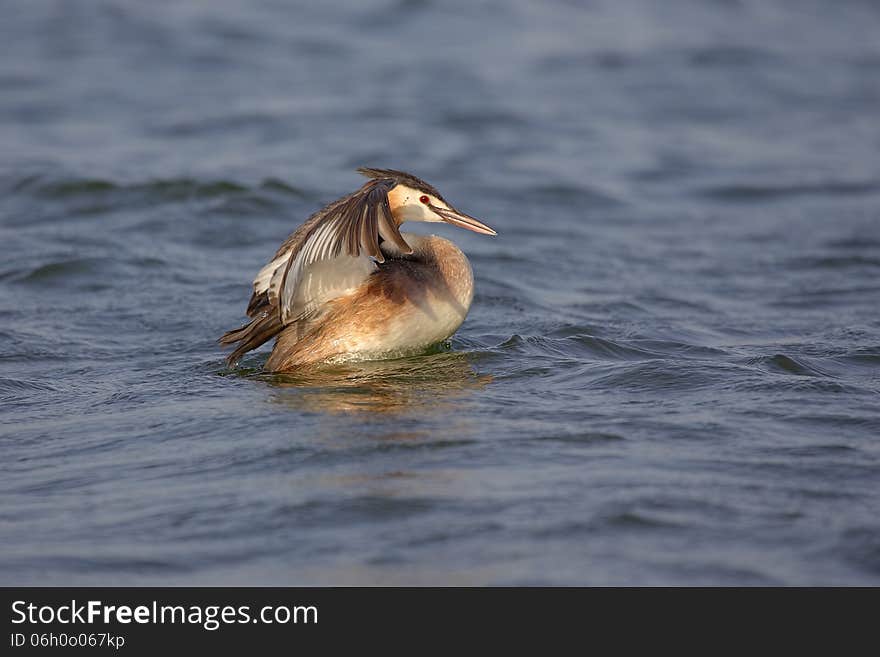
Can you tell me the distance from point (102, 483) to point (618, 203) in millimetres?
8897

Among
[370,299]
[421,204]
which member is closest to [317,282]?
[370,299]

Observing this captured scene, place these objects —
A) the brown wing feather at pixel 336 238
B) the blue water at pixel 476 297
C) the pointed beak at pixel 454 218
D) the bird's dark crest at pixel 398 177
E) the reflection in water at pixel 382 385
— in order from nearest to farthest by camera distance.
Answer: the blue water at pixel 476 297 → the brown wing feather at pixel 336 238 → the reflection in water at pixel 382 385 → the bird's dark crest at pixel 398 177 → the pointed beak at pixel 454 218

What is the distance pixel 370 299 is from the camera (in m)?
7.32

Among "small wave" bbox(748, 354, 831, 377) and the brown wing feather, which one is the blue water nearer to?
"small wave" bbox(748, 354, 831, 377)

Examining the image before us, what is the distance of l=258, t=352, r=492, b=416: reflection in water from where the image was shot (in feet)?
21.6

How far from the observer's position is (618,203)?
44.3 feet

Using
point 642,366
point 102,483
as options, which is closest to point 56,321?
point 102,483

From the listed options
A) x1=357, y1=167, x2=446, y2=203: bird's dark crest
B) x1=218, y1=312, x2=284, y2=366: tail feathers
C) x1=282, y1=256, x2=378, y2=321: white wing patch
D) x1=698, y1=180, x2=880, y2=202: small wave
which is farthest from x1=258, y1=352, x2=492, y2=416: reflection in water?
x1=698, y1=180, x2=880, y2=202: small wave

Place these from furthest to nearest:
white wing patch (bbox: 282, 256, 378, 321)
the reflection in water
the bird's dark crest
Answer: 1. white wing patch (bbox: 282, 256, 378, 321)
2. the bird's dark crest
3. the reflection in water

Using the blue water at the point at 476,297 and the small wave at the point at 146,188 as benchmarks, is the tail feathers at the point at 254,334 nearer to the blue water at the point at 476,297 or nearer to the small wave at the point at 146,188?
the blue water at the point at 476,297

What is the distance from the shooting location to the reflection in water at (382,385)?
657 centimetres

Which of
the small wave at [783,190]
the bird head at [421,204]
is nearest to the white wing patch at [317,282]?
the bird head at [421,204]

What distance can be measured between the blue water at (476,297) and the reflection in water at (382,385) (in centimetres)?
3

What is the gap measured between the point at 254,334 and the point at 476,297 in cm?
261
